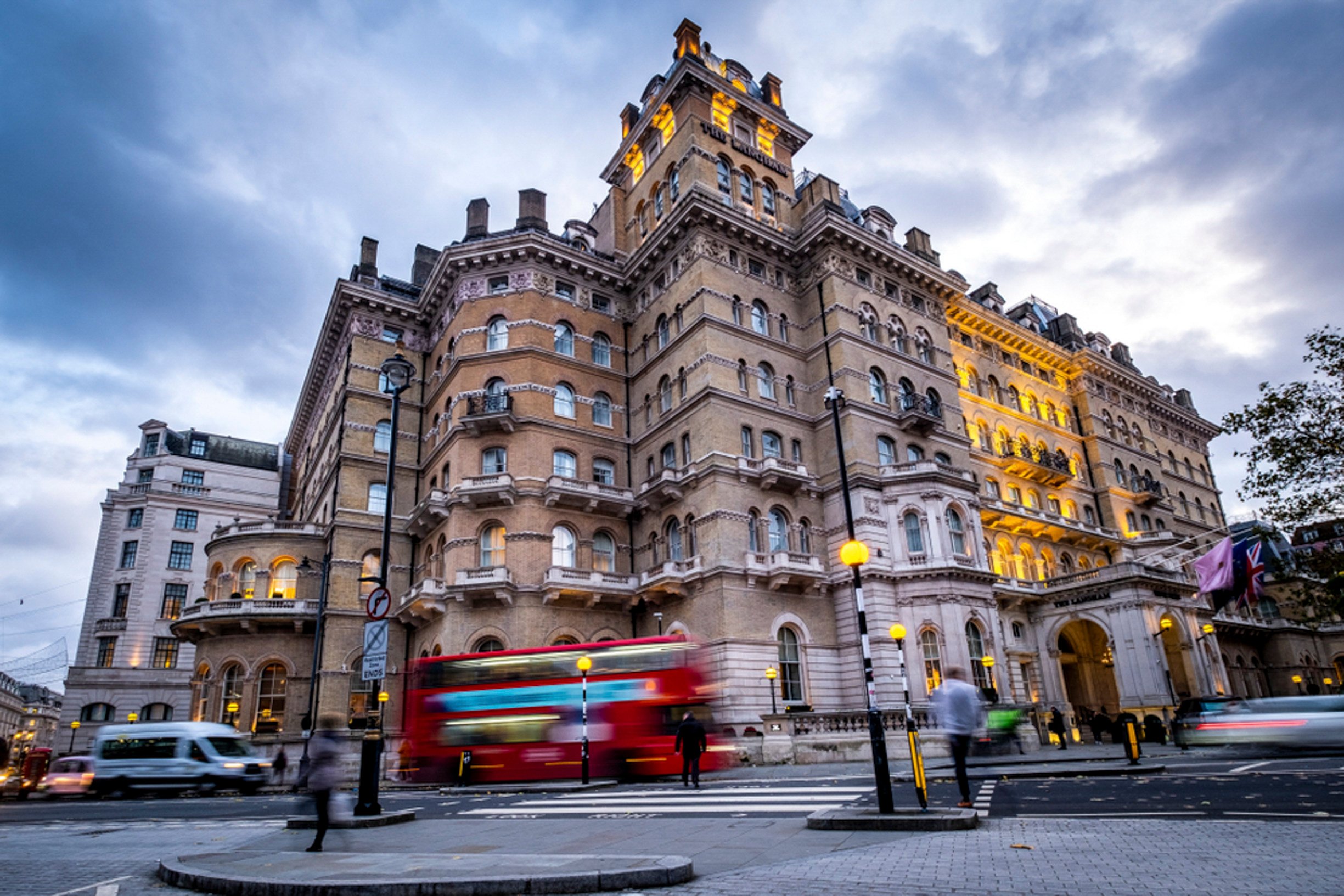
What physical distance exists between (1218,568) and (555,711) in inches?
1036

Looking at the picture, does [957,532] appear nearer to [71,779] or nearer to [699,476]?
[699,476]

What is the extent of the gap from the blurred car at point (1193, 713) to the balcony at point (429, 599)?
84.5 ft

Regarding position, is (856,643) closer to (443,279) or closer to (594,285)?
(594,285)

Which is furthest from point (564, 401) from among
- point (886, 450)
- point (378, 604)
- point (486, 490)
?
point (378, 604)

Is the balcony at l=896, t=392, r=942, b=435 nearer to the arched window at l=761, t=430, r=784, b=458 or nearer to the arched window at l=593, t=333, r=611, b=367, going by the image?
the arched window at l=761, t=430, r=784, b=458

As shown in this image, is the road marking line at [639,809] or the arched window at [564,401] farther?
the arched window at [564,401]

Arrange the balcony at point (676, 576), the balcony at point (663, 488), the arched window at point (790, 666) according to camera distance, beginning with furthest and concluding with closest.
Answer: the balcony at point (663, 488)
the balcony at point (676, 576)
the arched window at point (790, 666)

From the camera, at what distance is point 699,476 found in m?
32.9

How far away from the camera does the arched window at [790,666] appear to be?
1253 inches

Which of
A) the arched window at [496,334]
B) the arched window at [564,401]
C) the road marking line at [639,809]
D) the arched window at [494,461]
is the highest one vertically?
the arched window at [496,334]

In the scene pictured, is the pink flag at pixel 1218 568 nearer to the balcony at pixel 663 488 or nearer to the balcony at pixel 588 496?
the balcony at pixel 663 488

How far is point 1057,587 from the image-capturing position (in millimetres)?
40000

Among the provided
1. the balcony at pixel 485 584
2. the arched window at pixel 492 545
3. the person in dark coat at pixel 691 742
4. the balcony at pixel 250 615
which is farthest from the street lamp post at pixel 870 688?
the balcony at pixel 250 615

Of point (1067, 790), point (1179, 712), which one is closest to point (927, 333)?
point (1179, 712)
